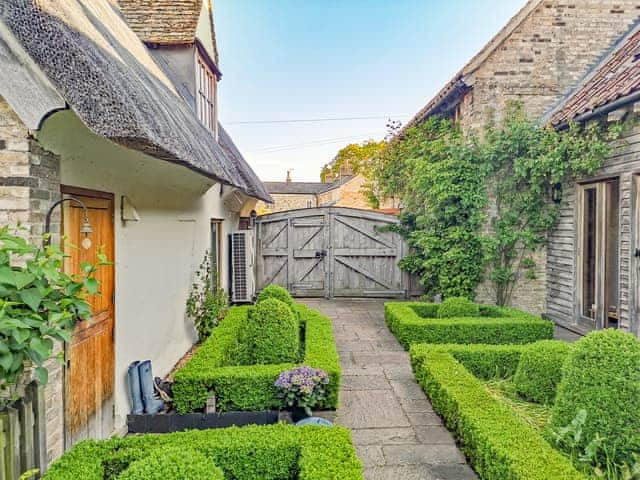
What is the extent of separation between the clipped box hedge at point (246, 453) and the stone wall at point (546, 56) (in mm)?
7215

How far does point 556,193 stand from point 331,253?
18.9ft

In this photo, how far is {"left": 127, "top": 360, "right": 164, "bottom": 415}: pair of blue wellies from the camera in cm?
416

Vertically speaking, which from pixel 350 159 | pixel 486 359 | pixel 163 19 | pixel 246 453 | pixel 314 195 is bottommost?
pixel 486 359

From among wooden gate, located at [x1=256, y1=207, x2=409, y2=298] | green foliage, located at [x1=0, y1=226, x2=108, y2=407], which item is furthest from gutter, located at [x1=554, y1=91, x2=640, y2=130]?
green foliage, located at [x1=0, y1=226, x2=108, y2=407]

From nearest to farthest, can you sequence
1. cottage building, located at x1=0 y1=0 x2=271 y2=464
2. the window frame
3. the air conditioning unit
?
cottage building, located at x1=0 y1=0 x2=271 y2=464, the window frame, the air conditioning unit

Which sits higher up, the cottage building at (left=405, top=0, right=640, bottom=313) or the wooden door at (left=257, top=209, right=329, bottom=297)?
the cottage building at (left=405, top=0, right=640, bottom=313)

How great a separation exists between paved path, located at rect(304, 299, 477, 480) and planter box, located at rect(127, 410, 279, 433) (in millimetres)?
796

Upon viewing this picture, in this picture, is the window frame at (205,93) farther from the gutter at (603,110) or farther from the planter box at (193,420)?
the gutter at (603,110)

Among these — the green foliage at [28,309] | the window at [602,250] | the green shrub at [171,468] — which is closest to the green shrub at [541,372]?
the window at [602,250]

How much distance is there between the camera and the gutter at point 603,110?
18.4ft

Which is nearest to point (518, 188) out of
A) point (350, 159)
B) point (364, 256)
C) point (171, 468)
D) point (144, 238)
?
point (364, 256)

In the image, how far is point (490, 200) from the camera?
8453 millimetres

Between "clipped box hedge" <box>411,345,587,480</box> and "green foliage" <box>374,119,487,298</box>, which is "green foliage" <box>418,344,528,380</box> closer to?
"clipped box hedge" <box>411,345,587,480</box>

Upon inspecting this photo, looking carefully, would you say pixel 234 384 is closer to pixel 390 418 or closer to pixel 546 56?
pixel 390 418
